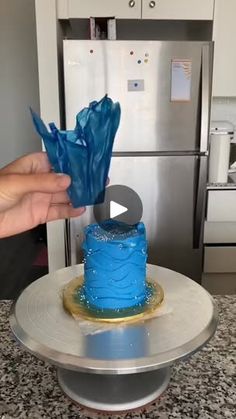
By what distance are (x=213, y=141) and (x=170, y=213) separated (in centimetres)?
50

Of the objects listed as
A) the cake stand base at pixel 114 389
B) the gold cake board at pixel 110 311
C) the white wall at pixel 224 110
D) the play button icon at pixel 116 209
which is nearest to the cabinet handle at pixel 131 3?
the white wall at pixel 224 110

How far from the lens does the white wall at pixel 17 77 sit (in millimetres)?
3650

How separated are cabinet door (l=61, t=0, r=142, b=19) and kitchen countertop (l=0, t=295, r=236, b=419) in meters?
1.95

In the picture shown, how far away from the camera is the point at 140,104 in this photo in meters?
2.19

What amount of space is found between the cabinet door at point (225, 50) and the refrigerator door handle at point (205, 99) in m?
0.34

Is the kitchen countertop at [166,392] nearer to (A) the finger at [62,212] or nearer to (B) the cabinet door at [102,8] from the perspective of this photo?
(A) the finger at [62,212]

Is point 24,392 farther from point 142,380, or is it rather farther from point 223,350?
point 223,350

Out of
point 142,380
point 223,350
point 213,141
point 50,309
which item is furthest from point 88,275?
point 213,141

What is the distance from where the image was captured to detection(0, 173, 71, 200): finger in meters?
0.55

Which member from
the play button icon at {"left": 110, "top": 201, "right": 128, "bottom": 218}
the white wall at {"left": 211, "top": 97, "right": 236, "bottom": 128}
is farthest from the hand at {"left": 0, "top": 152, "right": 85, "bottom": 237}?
the white wall at {"left": 211, "top": 97, "right": 236, "bottom": 128}

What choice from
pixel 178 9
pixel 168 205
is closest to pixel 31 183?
pixel 168 205

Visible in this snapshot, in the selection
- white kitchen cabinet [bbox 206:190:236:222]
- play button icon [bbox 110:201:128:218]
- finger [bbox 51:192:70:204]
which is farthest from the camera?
white kitchen cabinet [bbox 206:190:236:222]

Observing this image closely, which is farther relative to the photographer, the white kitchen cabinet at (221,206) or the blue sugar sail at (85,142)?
the white kitchen cabinet at (221,206)

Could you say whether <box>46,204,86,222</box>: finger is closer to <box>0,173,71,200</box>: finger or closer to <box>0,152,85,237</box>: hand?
<box>0,152,85,237</box>: hand
